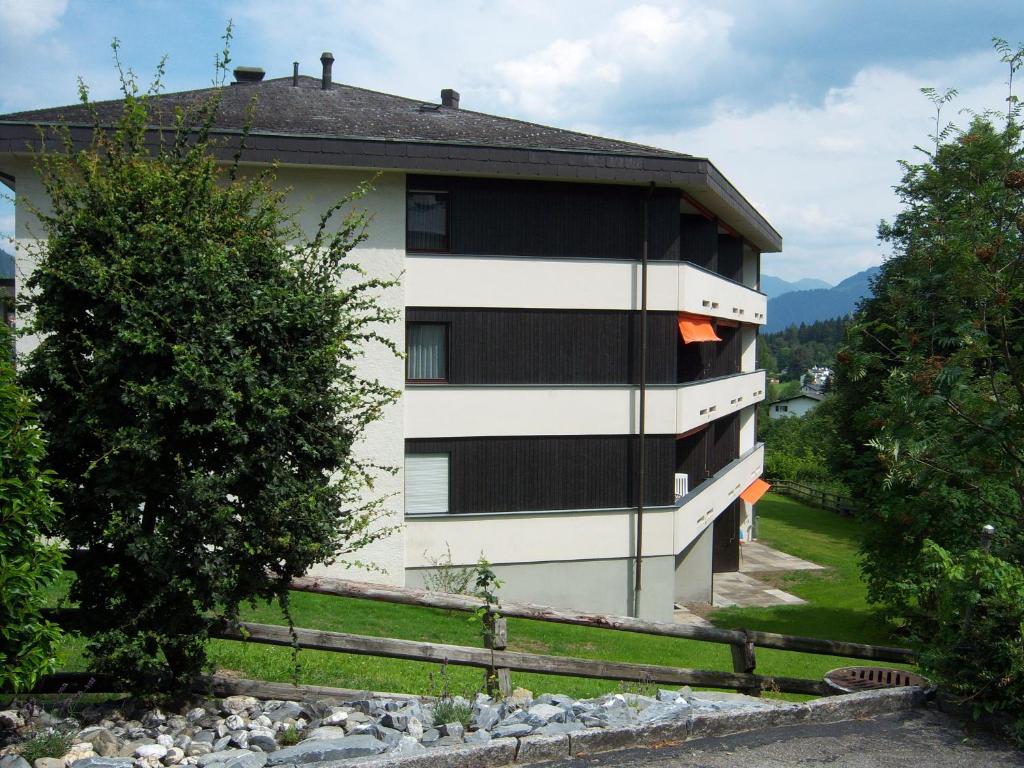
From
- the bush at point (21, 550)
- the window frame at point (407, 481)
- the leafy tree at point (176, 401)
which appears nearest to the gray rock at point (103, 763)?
the bush at point (21, 550)

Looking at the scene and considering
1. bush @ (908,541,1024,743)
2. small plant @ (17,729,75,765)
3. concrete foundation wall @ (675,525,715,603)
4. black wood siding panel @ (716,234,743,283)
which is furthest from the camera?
black wood siding panel @ (716,234,743,283)

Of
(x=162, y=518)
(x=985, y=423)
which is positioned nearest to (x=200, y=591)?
(x=162, y=518)

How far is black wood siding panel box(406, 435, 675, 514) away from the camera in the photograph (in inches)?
795

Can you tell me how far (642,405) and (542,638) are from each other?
229 inches

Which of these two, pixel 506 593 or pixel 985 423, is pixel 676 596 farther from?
pixel 985 423

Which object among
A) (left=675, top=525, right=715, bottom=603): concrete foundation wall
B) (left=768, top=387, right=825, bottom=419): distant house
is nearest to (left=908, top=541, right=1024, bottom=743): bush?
(left=675, top=525, right=715, bottom=603): concrete foundation wall

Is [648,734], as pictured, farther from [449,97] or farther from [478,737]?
[449,97]

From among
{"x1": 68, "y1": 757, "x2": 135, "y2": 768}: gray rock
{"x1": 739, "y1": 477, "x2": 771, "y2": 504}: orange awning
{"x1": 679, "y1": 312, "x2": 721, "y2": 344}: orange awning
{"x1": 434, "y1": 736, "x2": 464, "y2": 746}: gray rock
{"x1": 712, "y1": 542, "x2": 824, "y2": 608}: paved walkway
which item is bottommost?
{"x1": 712, "y1": 542, "x2": 824, "y2": 608}: paved walkway

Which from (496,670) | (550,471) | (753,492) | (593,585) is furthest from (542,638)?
(753,492)

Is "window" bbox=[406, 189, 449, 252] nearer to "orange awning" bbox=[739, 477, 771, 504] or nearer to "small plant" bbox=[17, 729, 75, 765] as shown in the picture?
"small plant" bbox=[17, 729, 75, 765]

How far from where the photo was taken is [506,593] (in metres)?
20.5

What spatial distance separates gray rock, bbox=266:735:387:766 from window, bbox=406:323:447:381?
45.8ft

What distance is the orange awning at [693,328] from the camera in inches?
850

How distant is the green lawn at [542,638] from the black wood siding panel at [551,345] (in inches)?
204
